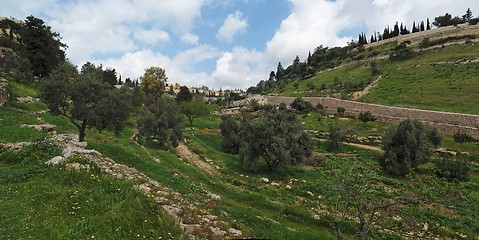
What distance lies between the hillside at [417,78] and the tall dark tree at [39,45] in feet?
266

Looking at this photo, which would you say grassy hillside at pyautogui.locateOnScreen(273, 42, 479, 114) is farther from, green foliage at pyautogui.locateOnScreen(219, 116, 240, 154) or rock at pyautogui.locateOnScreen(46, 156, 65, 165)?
rock at pyautogui.locateOnScreen(46, 156, 65, 165)

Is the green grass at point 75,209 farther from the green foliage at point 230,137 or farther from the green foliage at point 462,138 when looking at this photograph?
the green foliage at point 462,138

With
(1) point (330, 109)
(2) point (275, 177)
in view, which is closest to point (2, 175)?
(2) point (275, 177)

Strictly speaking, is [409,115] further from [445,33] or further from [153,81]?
[445,33]

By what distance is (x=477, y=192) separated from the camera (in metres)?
28.0

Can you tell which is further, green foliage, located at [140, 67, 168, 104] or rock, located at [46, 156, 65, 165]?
green foliage, located at [140, 67, 168, 104]

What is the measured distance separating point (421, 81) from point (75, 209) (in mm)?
104799

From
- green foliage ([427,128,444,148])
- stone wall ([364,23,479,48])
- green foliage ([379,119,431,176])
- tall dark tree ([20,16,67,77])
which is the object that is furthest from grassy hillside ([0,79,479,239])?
stone wall ([364,23,479,48])

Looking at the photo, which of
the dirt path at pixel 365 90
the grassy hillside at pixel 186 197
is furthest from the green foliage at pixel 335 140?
the dirt path at pixel 365 90

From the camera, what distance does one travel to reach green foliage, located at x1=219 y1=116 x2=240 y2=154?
45938 mm

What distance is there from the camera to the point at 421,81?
8981 cm

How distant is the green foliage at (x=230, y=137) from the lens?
151 feet

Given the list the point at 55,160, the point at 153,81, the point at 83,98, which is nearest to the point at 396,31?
the point at 153,81

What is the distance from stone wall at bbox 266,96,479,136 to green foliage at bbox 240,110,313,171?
42129 millimetres
